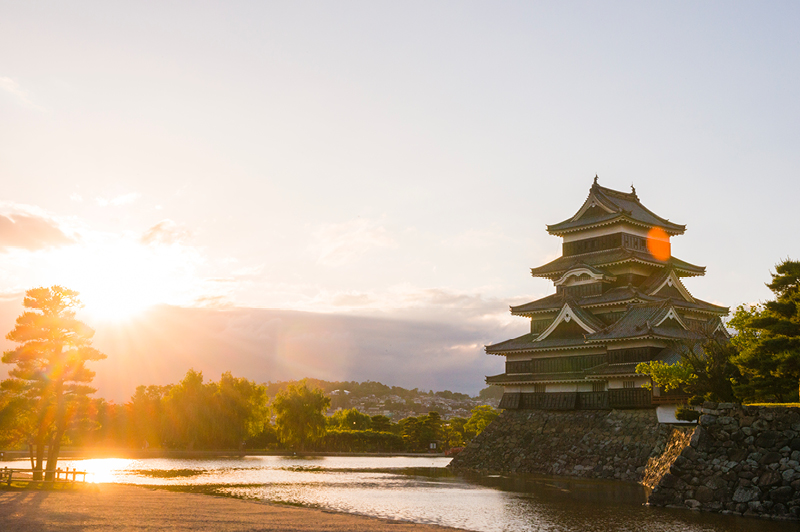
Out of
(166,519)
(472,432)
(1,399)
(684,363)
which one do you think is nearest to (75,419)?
(1,399)

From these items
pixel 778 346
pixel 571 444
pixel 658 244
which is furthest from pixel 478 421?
pixel 778 346

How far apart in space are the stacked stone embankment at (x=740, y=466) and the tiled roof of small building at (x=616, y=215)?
97.0 ft

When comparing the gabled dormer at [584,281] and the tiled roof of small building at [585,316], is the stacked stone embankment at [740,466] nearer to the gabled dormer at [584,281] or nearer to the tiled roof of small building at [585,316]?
the tiled roof of small building at [585,316]

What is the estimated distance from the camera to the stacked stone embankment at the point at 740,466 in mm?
23438

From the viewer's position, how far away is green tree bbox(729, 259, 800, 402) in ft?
89.6

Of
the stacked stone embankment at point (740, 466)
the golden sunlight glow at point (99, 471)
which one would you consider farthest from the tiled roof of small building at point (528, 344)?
the golden sunlight glow at point (99, 471)

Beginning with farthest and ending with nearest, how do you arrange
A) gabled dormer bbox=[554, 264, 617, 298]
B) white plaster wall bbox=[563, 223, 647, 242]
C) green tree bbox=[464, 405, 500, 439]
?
green tree bbox=[464, 405, 500, 439], white plaster wall bbox=[563, 223, 647, 242], gabled dormer bbox=[554, 264, 617, 298]

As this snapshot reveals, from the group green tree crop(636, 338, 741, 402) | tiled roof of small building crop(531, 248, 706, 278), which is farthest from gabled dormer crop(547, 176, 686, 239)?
green tree crop(636, 338, 741, 402)

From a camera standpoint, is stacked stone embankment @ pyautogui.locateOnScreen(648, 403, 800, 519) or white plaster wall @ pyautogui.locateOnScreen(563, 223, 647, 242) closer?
stacked stone embankment @ pyautogui.locateOnScreen(648, 403, 800, 519)

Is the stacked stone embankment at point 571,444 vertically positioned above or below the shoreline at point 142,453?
above

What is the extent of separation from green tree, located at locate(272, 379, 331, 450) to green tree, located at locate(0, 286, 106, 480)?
1494 inches

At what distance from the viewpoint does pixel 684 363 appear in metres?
35.8

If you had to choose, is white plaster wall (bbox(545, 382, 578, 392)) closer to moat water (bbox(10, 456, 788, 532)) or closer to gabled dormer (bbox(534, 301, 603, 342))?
gabled dormer (bbox(534, 301, 603, 342))

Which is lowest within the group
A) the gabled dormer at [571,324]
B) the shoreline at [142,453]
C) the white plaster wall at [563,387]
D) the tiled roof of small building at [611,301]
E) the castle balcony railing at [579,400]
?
the shoreline at [142,453]
